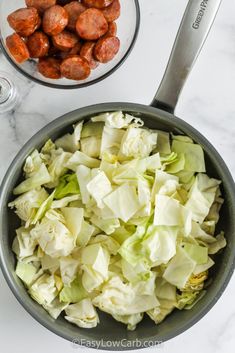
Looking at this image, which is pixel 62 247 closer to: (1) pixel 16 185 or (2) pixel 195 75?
(1) pixel 16 185

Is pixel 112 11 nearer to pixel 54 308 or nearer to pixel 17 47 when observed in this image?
pixel 17 47

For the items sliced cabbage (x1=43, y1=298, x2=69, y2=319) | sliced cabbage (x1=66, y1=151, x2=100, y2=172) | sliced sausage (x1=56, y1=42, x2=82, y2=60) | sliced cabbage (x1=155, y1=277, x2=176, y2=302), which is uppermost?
sliced sausage (x1=56, y1=42, x2=82, y2=60)

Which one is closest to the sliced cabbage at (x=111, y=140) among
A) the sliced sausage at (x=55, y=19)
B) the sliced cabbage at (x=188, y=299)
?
the sliced sausage at (x=55, y=19)

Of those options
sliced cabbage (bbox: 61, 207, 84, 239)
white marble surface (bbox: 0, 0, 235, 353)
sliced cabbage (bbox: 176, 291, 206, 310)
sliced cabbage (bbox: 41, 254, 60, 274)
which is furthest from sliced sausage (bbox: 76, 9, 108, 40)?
sliced cabbage (bbox: 176, 291, 206, 310)

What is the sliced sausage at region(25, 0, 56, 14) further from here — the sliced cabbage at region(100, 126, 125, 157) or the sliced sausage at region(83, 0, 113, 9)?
the sliced cabbage at region(100, 126, 125, 157)

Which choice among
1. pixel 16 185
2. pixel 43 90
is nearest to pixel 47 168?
pixel 16 185

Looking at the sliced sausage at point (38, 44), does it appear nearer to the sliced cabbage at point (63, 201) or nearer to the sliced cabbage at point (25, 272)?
the sliced cabbage at point (63, 201)
